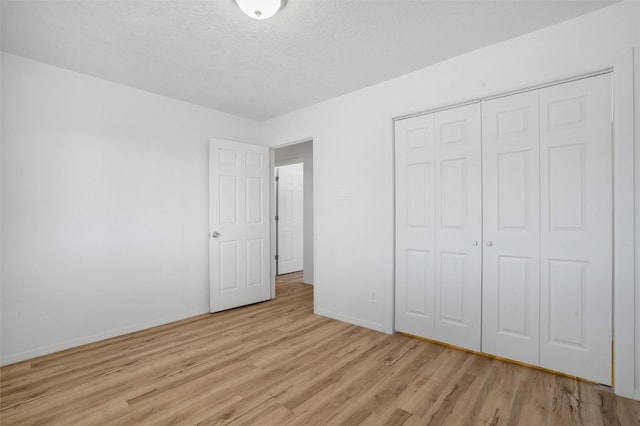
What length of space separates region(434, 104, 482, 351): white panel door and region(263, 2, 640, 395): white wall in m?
0.27

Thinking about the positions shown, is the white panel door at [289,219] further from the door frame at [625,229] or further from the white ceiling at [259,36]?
the door frame at [625,229]

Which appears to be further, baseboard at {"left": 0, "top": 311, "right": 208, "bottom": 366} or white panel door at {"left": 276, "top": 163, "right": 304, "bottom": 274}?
white panel door at {"left": 276, "top": 163, "right": 304, "bottom": 274}

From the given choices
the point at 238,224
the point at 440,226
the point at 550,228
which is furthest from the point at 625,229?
the point at 238,224

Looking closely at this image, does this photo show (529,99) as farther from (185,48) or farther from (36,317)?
(36,317)

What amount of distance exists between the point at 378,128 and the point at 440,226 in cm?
120

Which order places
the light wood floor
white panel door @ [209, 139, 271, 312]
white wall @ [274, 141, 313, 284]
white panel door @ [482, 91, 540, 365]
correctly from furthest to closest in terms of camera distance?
white wall @ [274, 141, 313, 284] → white panel door @ [209, 139, 271, 312] → white panel door @ [482, 91, 540, 365] → the light wood floor

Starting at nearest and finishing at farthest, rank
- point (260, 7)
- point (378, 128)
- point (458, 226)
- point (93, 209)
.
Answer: point (260, 7)
point (458, 226)
point (93, 209)
point (378, 128)

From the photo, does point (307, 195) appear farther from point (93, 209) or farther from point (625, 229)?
point (625, 229)

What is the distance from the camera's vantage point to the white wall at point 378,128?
6.78ft

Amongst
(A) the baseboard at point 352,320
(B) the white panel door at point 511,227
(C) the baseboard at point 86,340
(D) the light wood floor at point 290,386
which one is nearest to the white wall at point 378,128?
(A) the baseboard at point 352,320

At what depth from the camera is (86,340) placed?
2.84 metres

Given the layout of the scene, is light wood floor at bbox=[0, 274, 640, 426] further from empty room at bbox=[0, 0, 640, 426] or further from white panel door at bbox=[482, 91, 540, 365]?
white panel door at bbox=[482, 91, 540, 365]

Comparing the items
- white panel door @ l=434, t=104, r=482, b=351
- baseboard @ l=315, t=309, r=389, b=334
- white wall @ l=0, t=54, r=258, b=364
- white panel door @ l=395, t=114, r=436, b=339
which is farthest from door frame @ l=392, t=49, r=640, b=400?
white wall @ l=0, t=54, r=258, b=364

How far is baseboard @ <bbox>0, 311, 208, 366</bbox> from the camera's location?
2.48 m
